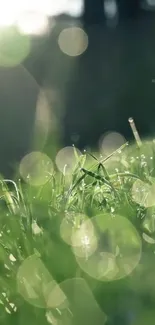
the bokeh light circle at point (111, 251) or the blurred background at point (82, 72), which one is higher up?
the blurred background at point (82, 72)

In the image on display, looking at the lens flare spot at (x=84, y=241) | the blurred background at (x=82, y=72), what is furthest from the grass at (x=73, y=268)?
the blurred background at (x=82, y=72)

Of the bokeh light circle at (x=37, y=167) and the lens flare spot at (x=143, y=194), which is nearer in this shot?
the lens flare spot at (x=143, y=194)

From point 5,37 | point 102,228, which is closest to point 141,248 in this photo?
point 102,228

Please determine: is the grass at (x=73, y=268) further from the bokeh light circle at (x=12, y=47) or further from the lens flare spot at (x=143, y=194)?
the bokeh light circle at (x=12, y=47)

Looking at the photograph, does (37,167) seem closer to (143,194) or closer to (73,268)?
(143,194)

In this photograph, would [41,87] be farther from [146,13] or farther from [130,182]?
[130,182]

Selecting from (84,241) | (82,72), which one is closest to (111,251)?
(84,241)
